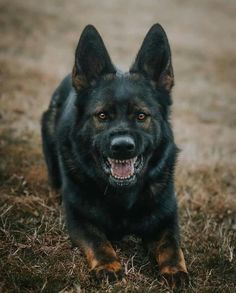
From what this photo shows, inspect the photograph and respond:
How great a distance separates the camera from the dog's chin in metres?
4.03

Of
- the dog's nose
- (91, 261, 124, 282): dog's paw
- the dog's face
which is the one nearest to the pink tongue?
the dog's face

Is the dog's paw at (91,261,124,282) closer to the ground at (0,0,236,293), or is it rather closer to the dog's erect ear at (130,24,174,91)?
the ground at (0,0,236,293)

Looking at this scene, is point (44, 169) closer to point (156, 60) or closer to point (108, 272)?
point (156, 60)

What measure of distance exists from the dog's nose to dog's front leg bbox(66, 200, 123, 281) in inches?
28.2

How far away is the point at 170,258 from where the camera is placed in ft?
12.7

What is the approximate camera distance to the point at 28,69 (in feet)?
36.3

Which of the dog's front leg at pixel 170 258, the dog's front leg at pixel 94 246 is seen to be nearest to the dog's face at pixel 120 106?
the dog's front leg at pixel 94 246

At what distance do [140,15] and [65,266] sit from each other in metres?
20.9

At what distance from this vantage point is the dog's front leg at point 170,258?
370 cm

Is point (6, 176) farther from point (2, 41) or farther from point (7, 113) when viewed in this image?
point (2, 41)

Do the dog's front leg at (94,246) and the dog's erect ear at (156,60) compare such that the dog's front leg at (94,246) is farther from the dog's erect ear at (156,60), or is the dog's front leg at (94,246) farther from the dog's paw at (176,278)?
the dog's erect ear at (156,60)

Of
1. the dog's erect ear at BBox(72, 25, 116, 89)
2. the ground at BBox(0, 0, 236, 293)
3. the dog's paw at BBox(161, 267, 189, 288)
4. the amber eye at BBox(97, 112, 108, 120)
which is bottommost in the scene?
the ground at BBox(0, 0, 236, 293)

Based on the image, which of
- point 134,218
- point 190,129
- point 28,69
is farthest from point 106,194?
point 28,69

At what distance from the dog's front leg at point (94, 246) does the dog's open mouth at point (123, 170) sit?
0.47 metres
